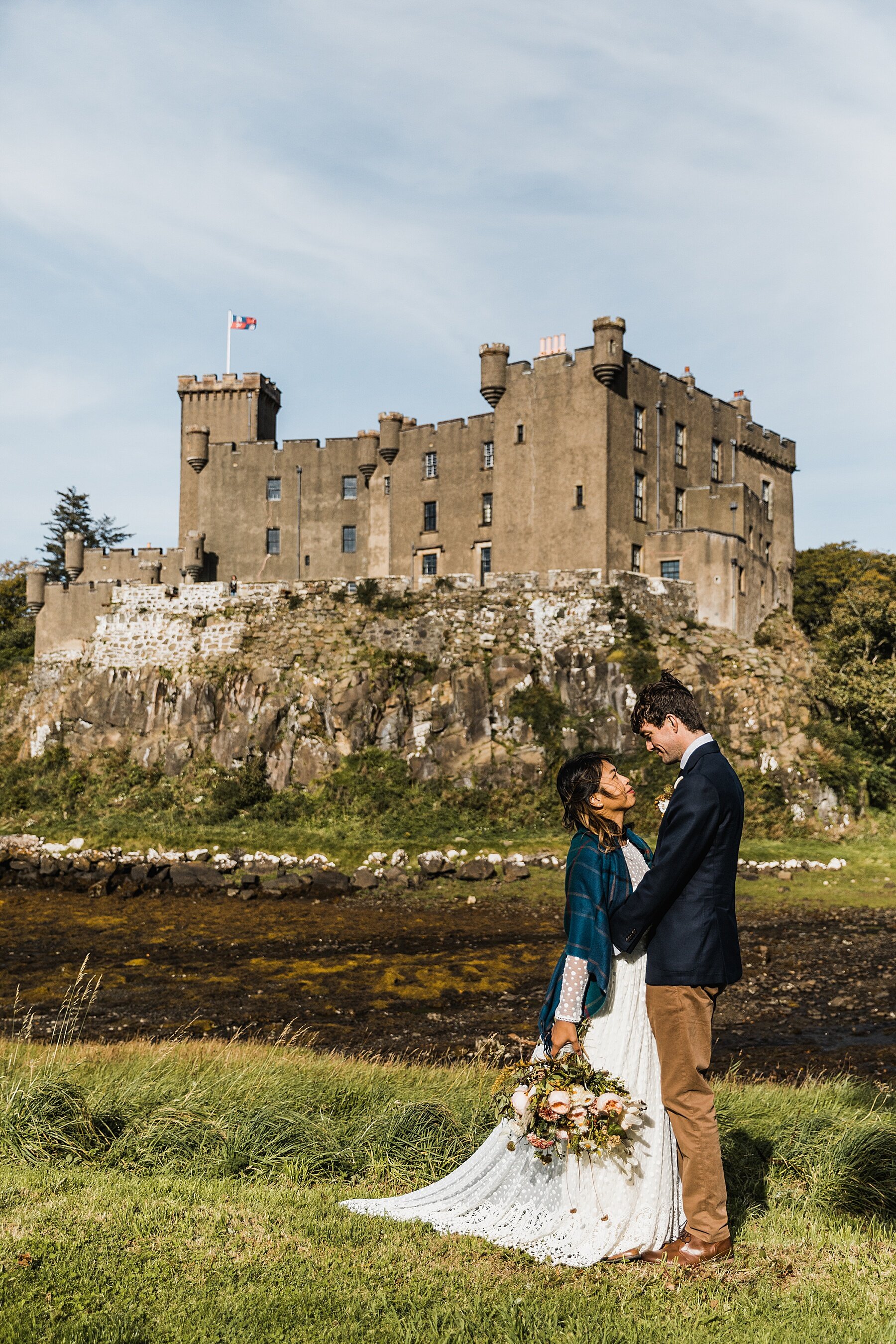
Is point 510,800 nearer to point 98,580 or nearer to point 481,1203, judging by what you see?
point 98,580

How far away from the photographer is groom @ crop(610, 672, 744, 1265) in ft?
17.1

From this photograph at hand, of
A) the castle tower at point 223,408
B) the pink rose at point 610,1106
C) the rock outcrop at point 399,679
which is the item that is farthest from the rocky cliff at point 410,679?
the pink rose at point 610,1106

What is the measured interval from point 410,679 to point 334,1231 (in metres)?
31.7

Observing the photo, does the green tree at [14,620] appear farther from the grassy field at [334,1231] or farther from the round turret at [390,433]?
the grassy field at [334,1231]

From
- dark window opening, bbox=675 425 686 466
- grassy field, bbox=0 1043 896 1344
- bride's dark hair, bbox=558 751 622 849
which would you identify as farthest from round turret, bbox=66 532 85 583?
bride's dark hair, bbox=558 751 622 849

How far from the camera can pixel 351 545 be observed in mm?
47656

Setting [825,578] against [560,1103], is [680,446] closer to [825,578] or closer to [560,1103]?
[825,578]

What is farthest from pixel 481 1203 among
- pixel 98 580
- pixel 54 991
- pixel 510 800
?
pixel 98 580

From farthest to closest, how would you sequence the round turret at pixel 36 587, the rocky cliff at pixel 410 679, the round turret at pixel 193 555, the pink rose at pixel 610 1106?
the round turret at pixel 193 555 → the round turret at pixel 36 587 → the rocky cliff at pixel 410 679 → the pink rose at pixel 610 1106

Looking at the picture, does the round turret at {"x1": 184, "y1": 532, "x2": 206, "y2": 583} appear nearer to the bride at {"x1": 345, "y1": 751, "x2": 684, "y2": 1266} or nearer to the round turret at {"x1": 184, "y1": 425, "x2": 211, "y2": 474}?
the round turret at {"x1": 184, "y1": 425, "x2": 211, "y2": 474}

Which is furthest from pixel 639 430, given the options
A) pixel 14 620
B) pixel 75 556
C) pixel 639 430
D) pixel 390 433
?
pixel 14 620

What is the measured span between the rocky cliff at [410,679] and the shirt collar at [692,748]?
2858 cm

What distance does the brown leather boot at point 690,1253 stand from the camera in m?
5.12

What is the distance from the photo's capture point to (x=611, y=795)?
216 inches
